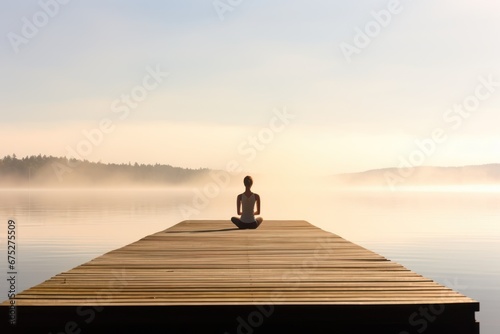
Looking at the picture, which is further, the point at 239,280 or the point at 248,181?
the point at 248,181

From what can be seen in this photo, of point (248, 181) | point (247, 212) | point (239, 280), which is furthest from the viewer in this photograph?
point (247, 212)

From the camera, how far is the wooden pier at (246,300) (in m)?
5.27

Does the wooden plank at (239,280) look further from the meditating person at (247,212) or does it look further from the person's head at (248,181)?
the meditating person at (247,212)

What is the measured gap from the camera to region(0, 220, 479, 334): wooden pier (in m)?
5.27

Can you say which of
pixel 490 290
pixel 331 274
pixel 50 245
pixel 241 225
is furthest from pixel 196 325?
pixel 50 245

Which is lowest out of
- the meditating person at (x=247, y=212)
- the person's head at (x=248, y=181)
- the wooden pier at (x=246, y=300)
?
the wooden pier at (x=246, y=300)

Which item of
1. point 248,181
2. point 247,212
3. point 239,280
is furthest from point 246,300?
point 247,212

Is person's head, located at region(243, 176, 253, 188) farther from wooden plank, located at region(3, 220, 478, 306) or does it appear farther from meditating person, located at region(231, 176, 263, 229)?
wooden plank, located at region(3, 220, 478, 306)

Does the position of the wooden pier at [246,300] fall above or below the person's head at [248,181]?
below

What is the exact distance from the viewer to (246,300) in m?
5.50

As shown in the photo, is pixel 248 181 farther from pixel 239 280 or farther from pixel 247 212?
pixel 239 280

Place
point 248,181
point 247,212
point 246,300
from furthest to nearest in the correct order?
point 247,212 → point 248,181 → point 246,300

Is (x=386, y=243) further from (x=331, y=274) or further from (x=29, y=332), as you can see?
(x=29, y=332)

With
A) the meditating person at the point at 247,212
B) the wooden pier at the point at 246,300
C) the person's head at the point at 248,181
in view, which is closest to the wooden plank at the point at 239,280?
the wooden pier at the point at 246,300
